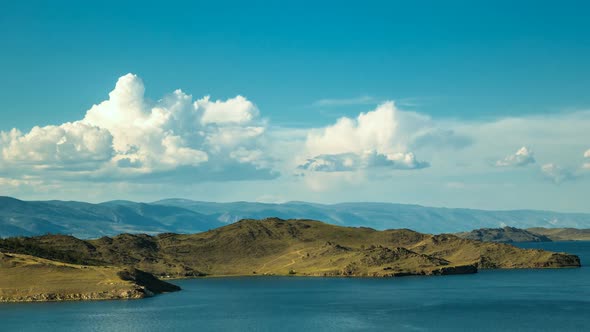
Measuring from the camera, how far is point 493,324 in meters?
188

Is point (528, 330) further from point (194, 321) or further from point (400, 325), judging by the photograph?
point (194, 321)

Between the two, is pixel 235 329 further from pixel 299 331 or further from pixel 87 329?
pixel 87 329

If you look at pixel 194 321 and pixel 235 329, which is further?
pixel 194 321

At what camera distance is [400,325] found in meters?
189

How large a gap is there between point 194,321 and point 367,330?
163 feet

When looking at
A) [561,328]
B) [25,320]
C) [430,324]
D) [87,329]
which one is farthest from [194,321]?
[561,328]

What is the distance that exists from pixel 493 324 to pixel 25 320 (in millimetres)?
125263

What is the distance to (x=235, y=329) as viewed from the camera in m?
187

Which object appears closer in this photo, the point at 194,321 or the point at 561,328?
the point at 561,328

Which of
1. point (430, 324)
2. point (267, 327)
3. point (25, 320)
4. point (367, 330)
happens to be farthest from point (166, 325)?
point (430, 324)

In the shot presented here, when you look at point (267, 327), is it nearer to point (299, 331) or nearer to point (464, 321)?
point (299, 331)

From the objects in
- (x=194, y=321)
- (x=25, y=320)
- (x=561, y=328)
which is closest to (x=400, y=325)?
(x=561, y=328)

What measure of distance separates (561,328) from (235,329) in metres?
82.1

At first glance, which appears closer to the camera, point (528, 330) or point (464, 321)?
point (528, 330)
